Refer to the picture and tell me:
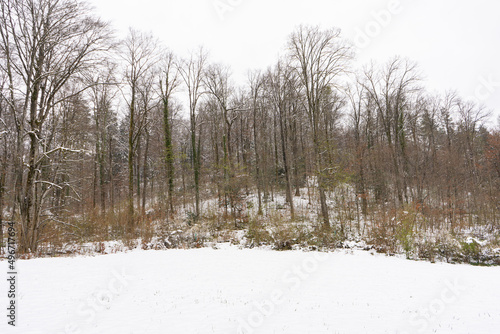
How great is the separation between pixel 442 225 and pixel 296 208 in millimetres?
9081

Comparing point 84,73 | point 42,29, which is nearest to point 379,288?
point 84,73

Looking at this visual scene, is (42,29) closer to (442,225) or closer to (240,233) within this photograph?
(240,233)

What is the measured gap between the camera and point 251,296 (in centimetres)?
533

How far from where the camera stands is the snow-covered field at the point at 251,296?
4.00m

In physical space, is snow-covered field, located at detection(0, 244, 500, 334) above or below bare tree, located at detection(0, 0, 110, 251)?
below

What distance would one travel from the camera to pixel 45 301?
461cm

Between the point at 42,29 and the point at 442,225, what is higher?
the point at 42,29

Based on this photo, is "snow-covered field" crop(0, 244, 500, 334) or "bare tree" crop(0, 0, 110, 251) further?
"bare tree" crop(0, 0, 110, 251)

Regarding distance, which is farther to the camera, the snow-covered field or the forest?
the forest

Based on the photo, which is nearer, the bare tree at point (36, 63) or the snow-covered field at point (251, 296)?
the snow-covered field at point (251, 296)

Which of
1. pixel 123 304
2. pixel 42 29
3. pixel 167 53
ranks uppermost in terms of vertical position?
pixel 167 53

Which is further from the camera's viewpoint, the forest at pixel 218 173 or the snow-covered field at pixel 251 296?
the forest at pixel 218 173

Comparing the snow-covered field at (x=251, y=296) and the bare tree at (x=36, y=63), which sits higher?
the bare tree at (x=36, y=63)

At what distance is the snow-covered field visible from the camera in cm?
400
